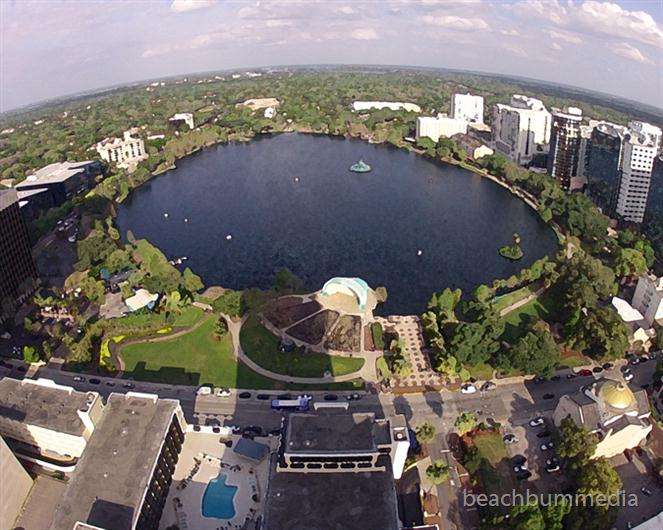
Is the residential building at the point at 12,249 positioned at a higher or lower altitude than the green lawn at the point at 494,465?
higher

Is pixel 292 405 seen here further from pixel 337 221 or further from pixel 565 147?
pixel 565 147

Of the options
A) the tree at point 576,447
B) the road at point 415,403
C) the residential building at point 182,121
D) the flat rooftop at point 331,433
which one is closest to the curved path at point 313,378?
the road at point 415,403

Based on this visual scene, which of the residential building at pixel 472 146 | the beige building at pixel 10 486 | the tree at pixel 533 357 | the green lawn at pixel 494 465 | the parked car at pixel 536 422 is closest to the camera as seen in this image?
the beige building at pixel 10 486

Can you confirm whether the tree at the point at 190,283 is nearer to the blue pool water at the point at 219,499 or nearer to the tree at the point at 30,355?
the tree at the point at 30,355

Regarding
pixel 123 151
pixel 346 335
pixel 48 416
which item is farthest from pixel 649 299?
pixel 123 151

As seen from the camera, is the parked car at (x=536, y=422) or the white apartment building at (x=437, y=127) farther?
the white apartment building at (x=437, y=127)

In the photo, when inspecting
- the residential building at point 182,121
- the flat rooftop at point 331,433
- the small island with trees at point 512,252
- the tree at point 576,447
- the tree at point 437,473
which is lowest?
the residential building at point 182,121

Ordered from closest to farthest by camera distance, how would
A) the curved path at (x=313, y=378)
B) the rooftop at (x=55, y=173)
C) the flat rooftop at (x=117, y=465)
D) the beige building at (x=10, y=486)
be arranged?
the flat rooftop at (x=117, y=465)
the beige building at (x=10, y=486)
the curved path at (x=313, y=378)
the rooftop at (x=55, y=173)
